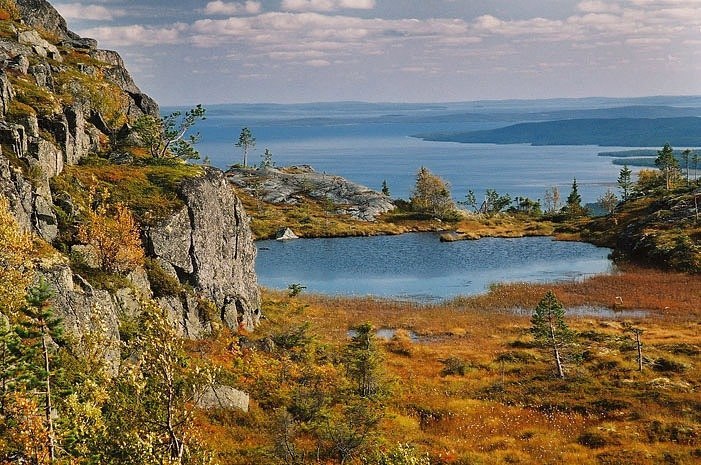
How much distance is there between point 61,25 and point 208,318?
94663mm

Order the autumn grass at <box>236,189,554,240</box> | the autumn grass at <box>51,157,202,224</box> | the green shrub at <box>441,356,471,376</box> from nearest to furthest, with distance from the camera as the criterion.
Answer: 1. the autumn grass at <box>51,157,202,224</box>
2. the green shrub at <box>441,356,471,376</box>
3. the autumn grass at <box>236,189,554,240</box>

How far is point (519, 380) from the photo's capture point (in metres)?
54.0

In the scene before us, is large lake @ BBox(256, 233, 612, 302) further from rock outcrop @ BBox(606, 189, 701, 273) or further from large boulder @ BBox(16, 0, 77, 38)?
large boulder @ BBox(16, 0, 77, 38)

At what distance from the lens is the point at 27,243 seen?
28.9 m

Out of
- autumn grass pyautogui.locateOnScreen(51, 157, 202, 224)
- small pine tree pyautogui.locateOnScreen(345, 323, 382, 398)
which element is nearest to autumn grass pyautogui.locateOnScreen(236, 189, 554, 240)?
autumn grass pyautogui.locateOnScreen(51, 157, 202, 224)

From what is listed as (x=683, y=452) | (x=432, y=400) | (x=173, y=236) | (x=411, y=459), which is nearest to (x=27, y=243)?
(x=411, y=459)

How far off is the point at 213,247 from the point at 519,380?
31.6 metres

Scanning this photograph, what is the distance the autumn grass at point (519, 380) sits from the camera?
123ft

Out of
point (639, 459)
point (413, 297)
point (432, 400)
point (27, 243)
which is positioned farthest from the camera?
point (413, 297)

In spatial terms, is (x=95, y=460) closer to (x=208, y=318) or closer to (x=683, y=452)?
(x=683, y=452)

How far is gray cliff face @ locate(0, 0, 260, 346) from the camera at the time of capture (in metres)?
38.4

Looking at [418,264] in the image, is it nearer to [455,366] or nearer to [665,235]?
[665,235]

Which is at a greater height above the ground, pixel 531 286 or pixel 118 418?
pixel 118 418

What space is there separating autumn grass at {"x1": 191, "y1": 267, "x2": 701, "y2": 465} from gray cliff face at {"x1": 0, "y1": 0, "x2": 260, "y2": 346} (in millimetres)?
5375
